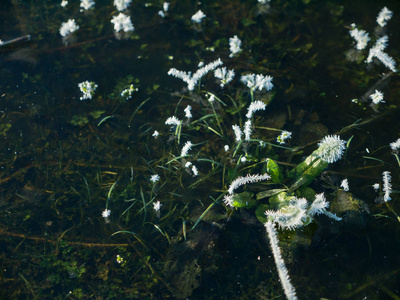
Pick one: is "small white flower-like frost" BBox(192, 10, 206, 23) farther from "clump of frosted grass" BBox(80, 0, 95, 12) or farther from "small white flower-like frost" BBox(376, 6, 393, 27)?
"small white flower-like frost" BBox(376, 6, 393, 27)

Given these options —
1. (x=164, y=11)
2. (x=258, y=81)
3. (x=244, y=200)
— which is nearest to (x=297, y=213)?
(x=244, y=200)

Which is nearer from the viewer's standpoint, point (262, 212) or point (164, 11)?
point (262, 212)

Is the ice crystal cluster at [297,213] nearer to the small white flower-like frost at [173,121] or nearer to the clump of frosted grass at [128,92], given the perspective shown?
the small white flower-like frost at [173,121]

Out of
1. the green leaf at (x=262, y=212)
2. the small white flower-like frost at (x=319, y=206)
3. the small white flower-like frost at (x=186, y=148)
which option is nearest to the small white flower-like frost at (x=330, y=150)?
the small white flower-like frost at (x=319, y=206)

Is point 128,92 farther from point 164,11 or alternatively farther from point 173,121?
point 164,11

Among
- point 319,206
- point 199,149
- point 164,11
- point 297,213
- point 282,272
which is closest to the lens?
point 282,272

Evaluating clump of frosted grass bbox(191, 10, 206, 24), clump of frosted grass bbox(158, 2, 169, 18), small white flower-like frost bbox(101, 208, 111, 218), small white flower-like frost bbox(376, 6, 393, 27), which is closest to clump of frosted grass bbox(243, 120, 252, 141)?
small white flower-like frost bbox(101, 208, 111, 218)

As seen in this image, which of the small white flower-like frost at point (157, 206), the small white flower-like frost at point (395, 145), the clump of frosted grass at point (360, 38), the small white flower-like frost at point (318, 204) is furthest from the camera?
the clump of frosted grass at point (360, 38)

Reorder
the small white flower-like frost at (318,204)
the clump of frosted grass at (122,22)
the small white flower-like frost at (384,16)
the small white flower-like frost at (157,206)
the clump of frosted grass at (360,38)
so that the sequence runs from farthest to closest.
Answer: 1. the clump of frosted grass at (122,22)
2. the small white flower-like frost at (384,16)
3. the clump of frosted grass at (360,38)
4. the small white flower-like frost at (157,206)
5. the small white flower-like frost at (318,204)
